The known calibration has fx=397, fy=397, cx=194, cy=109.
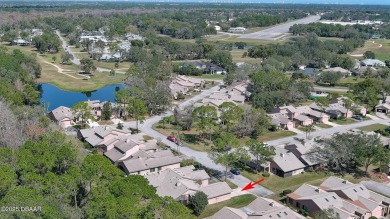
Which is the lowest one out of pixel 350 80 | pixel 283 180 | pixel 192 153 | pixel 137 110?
pixel 350 80

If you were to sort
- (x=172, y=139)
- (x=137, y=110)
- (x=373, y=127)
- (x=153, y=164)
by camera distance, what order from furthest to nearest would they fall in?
(x=373, y=127) → (x=137, y=110) → (x=172, y=139) → (x=153, y=164)

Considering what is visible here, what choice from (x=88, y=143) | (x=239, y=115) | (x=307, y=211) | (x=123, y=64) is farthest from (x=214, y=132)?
(x=123, y=64)

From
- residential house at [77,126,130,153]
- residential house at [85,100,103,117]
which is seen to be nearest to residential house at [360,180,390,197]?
residential house at [77,126,130,153]

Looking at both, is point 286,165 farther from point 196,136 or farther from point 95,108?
point 95,108

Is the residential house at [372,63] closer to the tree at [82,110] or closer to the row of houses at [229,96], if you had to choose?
the row of houses at [229,96]

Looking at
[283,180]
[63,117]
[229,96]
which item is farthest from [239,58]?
[283,180]
